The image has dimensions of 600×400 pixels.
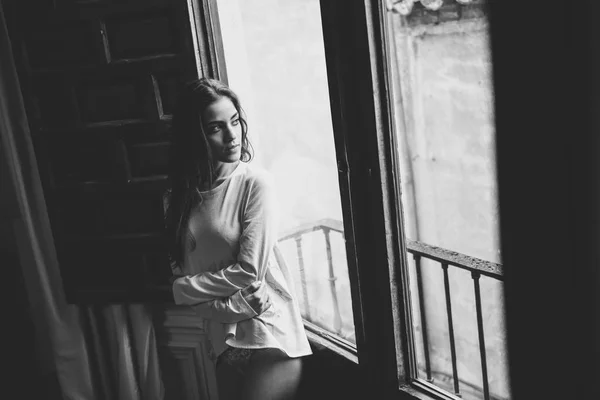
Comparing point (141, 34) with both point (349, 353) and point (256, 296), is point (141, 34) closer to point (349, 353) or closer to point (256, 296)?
point (256, 296)

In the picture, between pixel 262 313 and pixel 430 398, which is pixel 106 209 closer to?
pixel 262 313

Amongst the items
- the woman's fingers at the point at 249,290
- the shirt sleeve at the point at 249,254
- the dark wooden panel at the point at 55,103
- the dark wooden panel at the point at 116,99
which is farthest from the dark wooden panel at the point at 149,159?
the woman's fingers at the point at 249,290

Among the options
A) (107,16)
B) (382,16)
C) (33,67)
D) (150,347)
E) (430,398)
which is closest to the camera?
(382,16)

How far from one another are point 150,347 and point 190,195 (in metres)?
1.08

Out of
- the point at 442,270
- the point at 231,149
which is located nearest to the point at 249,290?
the point at 231,149

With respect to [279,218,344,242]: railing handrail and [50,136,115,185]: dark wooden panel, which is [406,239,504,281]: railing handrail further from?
[50,136,115,185]: dark wooden panel

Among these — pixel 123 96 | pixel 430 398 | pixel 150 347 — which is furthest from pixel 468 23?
pixel 150 347

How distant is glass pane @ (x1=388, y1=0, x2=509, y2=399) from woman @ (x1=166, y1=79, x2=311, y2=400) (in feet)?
2.87

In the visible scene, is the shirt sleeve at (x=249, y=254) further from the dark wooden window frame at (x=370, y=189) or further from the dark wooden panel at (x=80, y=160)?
the dark wooden panel at (x=80, y=160)

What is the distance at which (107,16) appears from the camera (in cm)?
214

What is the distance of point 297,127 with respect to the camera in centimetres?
320

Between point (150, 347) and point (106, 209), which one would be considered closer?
point (106, 209)

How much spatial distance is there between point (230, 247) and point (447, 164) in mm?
1709

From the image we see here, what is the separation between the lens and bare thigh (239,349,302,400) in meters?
1.83
